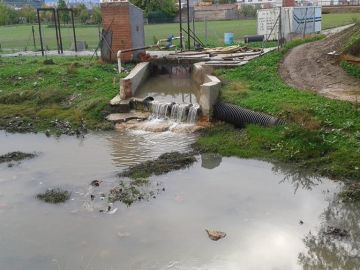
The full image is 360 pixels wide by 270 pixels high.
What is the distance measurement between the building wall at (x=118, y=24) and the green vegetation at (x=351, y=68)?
10.5 meters

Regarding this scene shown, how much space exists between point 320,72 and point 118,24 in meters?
10.3

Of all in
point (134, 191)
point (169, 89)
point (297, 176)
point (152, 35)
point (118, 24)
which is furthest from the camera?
point (152, 35)

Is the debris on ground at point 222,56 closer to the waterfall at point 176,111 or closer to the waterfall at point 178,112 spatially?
the waterfall at point 176,111

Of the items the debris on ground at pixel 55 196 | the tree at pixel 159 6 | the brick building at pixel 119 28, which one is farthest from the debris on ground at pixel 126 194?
the tree at pixel 159 6

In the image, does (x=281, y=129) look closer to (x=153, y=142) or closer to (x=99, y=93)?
(x=153, y=142)

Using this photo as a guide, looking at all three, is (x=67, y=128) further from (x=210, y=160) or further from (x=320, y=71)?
(x=320, y=71)

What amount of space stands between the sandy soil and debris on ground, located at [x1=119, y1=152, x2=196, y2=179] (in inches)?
214

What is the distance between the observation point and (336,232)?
8.30 meters

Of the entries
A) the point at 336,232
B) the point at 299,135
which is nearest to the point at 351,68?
the point at 299,135

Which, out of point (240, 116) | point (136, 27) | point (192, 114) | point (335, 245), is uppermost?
point (136, 27)

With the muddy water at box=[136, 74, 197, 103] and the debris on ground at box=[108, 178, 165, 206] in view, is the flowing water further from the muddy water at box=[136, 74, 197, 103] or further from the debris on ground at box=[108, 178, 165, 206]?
the debris on ground at box=[108, 178, 165, 206]

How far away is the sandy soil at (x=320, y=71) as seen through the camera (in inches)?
598

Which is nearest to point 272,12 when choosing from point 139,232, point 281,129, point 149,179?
point 281,129

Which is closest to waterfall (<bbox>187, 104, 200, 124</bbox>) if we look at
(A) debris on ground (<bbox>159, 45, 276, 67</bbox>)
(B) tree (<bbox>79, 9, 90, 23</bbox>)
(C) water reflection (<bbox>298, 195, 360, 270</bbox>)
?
(A) debris on ground (<bbox>159, 45, 276, 67</bbox>)
